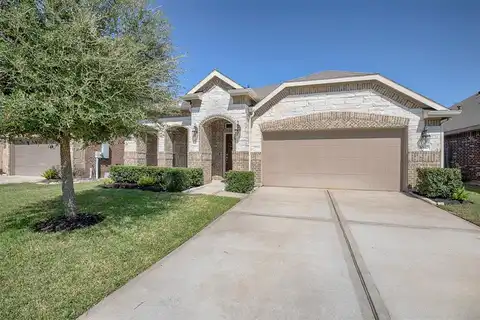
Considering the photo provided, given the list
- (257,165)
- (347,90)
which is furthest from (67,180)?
(347,90)

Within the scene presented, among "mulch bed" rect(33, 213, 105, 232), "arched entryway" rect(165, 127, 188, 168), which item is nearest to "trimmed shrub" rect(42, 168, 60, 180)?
"arched entryway" rect(165, 127, 188, 168)

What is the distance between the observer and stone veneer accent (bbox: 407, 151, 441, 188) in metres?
10.0

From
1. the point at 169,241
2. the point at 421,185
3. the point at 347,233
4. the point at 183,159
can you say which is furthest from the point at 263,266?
the point at 183,159

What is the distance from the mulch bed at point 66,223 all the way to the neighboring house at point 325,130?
439 cm

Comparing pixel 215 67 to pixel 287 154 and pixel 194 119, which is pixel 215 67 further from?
pixel 287 154

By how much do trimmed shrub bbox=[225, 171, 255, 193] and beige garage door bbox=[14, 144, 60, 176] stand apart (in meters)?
11.9

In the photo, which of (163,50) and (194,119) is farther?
(194,119)

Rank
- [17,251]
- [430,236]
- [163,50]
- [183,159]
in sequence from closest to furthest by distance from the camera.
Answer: [17,251]
[430,236]
[163,50]
[183,159]

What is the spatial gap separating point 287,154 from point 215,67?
17.1 ft

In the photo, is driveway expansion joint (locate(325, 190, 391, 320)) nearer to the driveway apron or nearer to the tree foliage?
the driveway apron

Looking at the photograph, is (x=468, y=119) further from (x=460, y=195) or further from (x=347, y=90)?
(x=460, y=195)

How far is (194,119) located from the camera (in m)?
12.5

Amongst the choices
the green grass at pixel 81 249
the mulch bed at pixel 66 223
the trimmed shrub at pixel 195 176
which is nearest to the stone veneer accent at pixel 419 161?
the green grass at pixel 81 249

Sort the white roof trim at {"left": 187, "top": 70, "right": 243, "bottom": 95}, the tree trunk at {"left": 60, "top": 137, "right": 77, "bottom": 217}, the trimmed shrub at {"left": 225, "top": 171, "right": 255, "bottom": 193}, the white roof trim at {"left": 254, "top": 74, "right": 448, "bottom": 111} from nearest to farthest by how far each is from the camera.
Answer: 1. the tree trunk at {"left": 60, "top": 137, "right": 77, "bottom": 217}
2. the white roof trim at {"left": 254, "top": 74, "right": 448, "bottom": 111}
3. the trimmed shrub at {"left": 225, "top": 171, "right": 255, "bottom": 193}
4. the white roof trim at {"left": 187, "top": 70, "right": 243, "bottom": 95}
